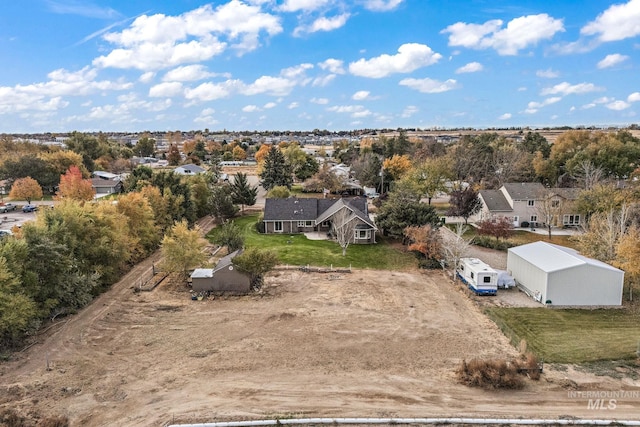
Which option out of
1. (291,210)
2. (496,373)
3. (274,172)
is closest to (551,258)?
(496,373)

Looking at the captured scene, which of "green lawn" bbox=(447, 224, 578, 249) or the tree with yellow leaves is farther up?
the tree with yellow leaves

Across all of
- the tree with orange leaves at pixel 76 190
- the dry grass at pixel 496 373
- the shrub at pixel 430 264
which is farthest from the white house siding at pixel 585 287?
the tree with orange leaves at pixel 76 190

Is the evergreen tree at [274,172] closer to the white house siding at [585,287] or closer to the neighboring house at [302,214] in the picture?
the neighboring house at [302,214]

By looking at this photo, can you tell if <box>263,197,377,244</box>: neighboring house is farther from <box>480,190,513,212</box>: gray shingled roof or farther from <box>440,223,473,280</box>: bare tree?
<box>480,190,513,212</box>: gray shingled roof

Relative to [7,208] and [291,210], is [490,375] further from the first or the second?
[7,208]

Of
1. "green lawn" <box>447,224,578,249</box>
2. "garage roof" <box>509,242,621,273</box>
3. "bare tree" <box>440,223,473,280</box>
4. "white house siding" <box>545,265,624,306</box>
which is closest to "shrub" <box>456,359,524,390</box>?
"white house siding" <box>545,265,624,306</box>
